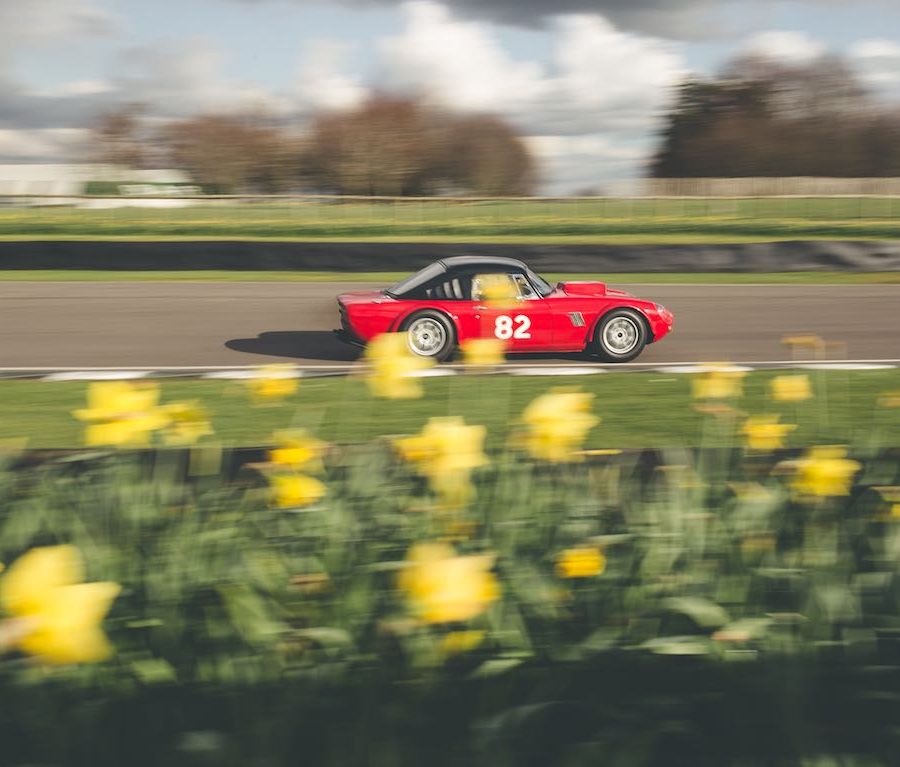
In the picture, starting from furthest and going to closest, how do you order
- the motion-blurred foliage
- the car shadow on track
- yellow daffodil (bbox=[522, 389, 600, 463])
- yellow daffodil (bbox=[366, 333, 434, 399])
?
1. the car shadow on track
2. yellow daffodil (bbox=[366, 333, 434, 399])
3. yellow daffodil (bbox=[522, 389, 600, 463])
4. the motion-blurred foliage

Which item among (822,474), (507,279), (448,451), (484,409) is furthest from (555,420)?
(507,279)

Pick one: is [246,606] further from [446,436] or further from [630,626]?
[630,626]

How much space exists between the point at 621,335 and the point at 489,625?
8.03m

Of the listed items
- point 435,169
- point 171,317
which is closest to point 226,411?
point 171,317

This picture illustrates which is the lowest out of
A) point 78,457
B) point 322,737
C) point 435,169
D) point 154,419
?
point 322,737

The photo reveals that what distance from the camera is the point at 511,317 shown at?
10.2m

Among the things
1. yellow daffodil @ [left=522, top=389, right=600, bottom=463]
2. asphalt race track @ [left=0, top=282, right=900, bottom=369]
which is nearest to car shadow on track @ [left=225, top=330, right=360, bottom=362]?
asphalt race track @ [left=0, top=282, right=900, bottom=369]

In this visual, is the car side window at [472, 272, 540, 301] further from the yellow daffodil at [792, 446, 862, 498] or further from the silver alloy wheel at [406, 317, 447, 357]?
the yellow daffodil at [792, 446, 862, 498]

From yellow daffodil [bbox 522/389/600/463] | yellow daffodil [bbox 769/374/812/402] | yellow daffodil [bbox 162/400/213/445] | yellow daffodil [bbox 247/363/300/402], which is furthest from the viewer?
yellow daffodil [bbox 769/374/812/402]

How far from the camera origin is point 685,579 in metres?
2.91

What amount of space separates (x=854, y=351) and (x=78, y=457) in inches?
385

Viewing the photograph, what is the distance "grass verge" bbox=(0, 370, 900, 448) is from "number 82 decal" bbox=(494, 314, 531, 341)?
0.63 m

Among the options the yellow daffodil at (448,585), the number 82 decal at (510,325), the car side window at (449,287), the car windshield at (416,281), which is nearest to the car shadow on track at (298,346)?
the car windshield at (416,281)

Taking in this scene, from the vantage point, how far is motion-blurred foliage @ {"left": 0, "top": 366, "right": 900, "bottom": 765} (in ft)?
8.07
